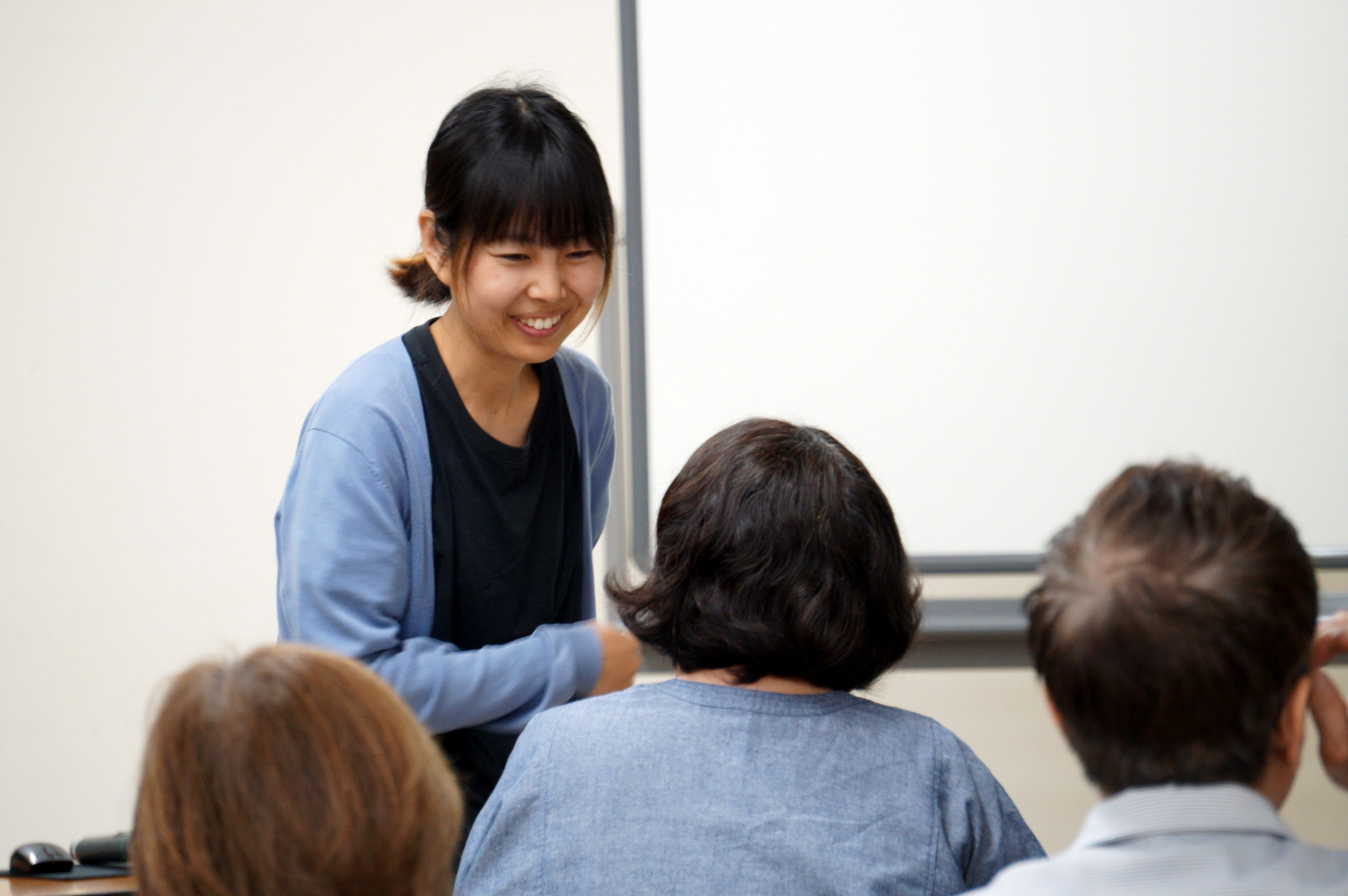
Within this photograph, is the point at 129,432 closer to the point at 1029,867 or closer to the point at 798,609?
the point at 798,609

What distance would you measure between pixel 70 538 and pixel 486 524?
1.81m

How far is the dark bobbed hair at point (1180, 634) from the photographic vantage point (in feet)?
2.14

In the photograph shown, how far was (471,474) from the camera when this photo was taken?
1.22m

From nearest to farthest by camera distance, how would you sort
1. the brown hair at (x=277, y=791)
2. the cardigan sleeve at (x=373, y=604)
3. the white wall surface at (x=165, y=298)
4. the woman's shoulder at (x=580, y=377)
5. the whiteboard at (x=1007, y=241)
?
the brown hair at (x=277, y=791) < the cardigan sleeve at (x=373, y=604) < the woman's shoulder at (x=580, y=377) < the whiteboard at (x=1007, y=241) < the white wall surface at (x=165, y=298)

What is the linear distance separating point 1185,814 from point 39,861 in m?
1.37

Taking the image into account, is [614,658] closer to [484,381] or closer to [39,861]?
[484,381]

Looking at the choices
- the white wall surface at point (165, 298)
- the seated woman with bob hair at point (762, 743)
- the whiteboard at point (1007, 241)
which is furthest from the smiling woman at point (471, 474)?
the white wall surface at point (165, 298)

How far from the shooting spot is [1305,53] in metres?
2.07

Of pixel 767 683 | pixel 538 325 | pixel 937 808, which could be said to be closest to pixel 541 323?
pixel 538 325

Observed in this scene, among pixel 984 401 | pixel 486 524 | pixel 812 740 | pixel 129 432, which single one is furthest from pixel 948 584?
pixel 129 432

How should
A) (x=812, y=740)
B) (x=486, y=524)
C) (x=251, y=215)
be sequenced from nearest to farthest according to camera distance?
(x=812, y=740) → (x=486, y=524) → (x=251, y=215)

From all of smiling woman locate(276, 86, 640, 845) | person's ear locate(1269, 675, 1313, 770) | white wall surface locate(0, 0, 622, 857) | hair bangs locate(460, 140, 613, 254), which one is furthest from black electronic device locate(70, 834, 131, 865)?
person's ear locate(1269, 675, 1313, 770)

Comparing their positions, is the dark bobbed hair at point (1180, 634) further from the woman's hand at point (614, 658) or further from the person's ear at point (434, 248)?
the person's ear at point (434, 248)

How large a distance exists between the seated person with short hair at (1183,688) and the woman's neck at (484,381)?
2.38ft
